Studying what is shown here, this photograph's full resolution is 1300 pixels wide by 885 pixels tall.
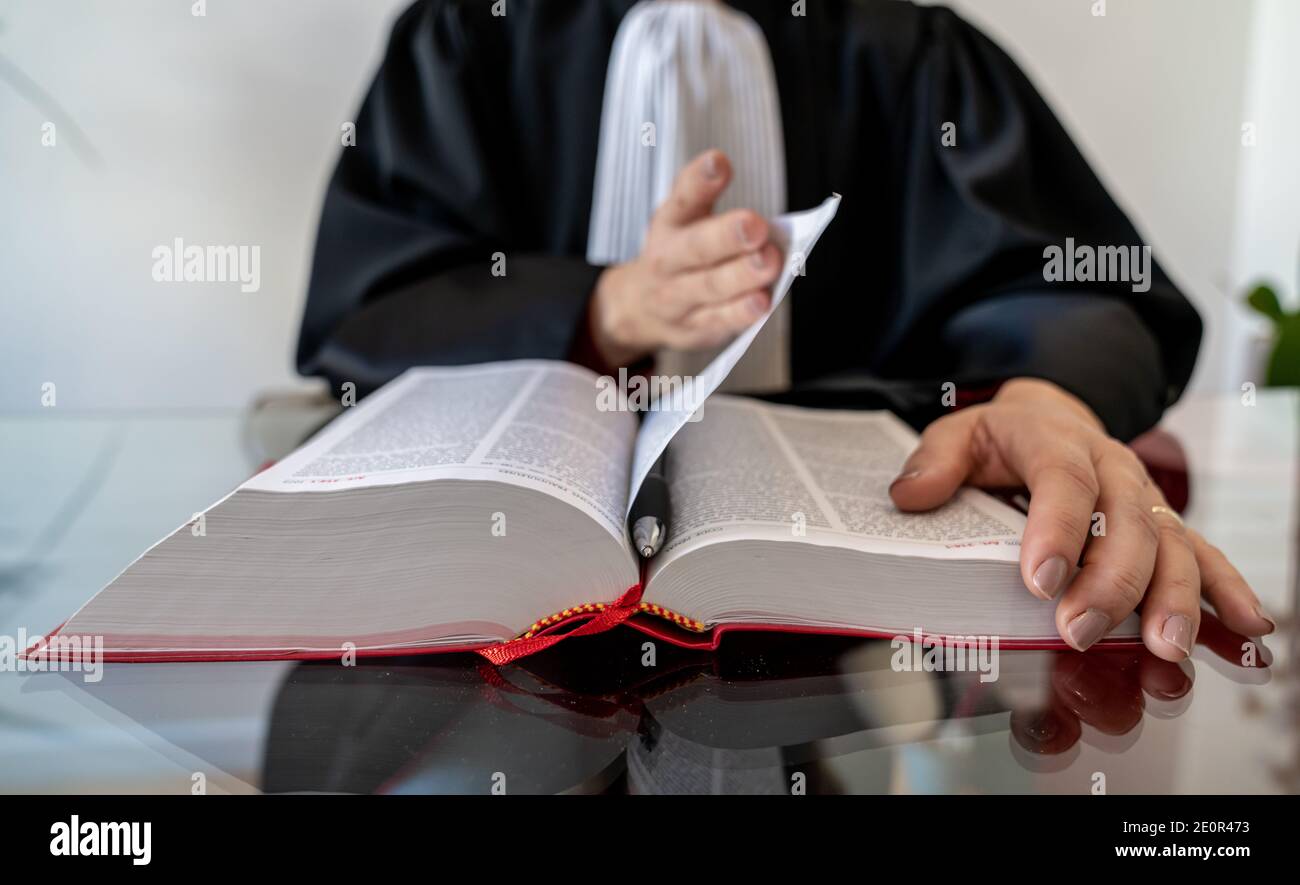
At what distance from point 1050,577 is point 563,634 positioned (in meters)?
0.22

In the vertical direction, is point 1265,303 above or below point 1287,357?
above

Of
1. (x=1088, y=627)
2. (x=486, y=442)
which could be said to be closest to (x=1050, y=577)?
(x=1088, y=627)

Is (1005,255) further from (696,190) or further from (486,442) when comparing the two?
(486,442)

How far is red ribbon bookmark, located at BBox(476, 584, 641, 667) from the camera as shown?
1.39ft

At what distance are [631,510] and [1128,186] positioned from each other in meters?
2.61

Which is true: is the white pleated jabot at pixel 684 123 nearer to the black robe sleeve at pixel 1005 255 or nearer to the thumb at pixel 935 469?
the black robe sleeve at pixel 1005 255

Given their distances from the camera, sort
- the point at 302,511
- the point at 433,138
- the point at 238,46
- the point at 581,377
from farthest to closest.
→ the point at 238,46, the point at 433,138, the point at 581,377, the point at 302,511

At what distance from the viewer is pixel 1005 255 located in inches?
39.3

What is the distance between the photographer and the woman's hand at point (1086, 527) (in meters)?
0.41

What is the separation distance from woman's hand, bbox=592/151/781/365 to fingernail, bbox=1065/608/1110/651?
328 millimetres

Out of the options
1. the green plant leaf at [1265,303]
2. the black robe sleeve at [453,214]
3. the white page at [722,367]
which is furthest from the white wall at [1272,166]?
the white page at [722,367]
